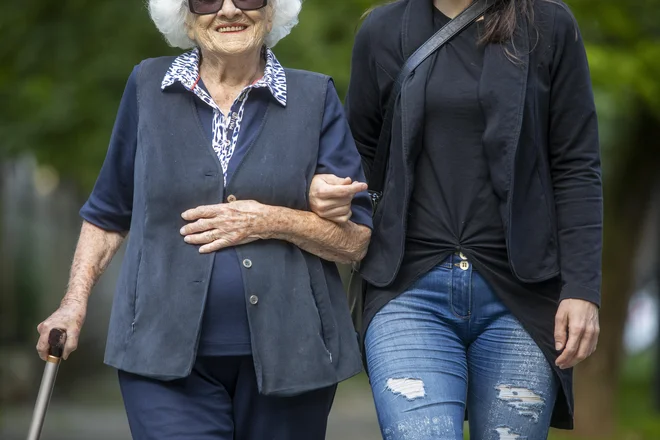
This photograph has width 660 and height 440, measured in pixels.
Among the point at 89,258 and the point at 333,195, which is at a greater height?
the point at 333,195

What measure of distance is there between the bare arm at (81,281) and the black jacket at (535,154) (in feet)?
2.72

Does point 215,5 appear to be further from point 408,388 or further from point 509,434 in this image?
point 509,434

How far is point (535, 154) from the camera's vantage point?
3994mm

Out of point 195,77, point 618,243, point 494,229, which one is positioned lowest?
point 618,243

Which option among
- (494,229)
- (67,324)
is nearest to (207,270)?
(67,324)

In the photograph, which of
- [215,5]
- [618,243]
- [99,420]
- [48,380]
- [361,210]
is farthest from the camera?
[99,420]

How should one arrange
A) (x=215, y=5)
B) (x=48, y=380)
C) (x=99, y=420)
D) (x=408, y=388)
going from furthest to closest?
1. (x=99, y=420)
2. (x=215, y=5)
3. (x=408, y=388)
4. (x=48, y=380)

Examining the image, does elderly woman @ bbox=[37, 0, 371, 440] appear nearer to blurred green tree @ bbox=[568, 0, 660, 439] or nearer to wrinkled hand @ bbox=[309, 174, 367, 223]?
wrinkled hand @ bbox=[309, 174, 367, 223]

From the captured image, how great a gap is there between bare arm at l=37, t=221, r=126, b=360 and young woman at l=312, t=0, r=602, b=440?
74cm

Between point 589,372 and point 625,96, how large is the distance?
313 centimetres

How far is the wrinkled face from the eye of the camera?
3920 millimetres

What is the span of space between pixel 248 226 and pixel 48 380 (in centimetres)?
73

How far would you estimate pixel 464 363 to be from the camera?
3.97 m

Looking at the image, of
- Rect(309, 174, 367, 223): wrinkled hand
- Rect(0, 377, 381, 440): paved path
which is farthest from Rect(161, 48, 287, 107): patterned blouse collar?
Rect(0, 377, 381, 440): paved path
